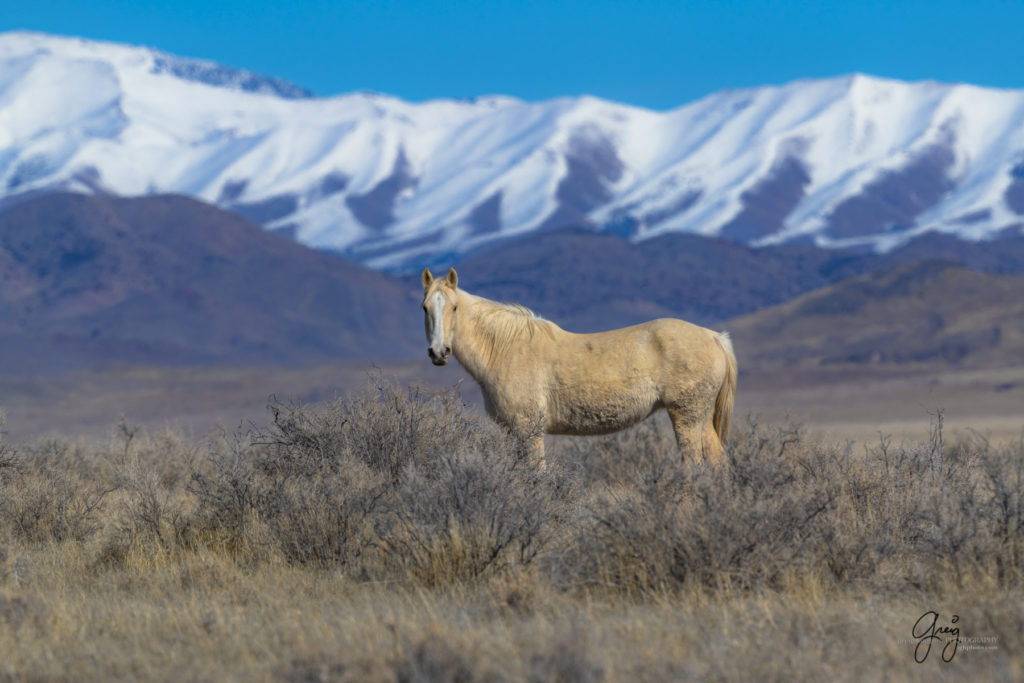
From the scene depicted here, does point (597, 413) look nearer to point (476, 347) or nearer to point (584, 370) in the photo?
point (584, 370)

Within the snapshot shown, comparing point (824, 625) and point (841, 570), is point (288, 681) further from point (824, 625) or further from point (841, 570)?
point (841, 570)

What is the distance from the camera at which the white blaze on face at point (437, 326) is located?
32.7 feet

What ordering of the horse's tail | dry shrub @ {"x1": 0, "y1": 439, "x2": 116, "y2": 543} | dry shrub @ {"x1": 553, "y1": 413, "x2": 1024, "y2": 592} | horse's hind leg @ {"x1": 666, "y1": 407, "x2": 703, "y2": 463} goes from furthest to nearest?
1. the horse's tail
2. horse's hind leg @ {"x1": 666, "y1": 407, "x2": 703, "y2": 463}
3. dry shrub @ {"x1": 0, "y1": 439, "x2": 116, "y2": 543}
4. dry shrub @ {"x1": 553, "y1": 413, "x2": 1024, "y2": 592}

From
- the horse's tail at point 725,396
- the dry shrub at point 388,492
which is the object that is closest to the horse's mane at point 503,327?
the dry shrub at point 388,492

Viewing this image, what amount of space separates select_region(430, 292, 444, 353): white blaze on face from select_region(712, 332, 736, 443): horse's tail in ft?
7.85

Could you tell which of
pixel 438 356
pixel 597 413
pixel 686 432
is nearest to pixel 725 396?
pixel 686 432

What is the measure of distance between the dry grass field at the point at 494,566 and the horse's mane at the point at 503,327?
668 mm

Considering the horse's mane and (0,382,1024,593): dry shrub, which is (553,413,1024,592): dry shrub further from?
the horse's mane

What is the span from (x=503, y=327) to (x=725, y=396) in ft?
6.55

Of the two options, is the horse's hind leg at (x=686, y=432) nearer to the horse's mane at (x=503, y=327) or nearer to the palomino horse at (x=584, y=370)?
the palomino horse at (x=584, y=370)

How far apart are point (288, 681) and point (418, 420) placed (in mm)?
4016

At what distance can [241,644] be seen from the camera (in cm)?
630
